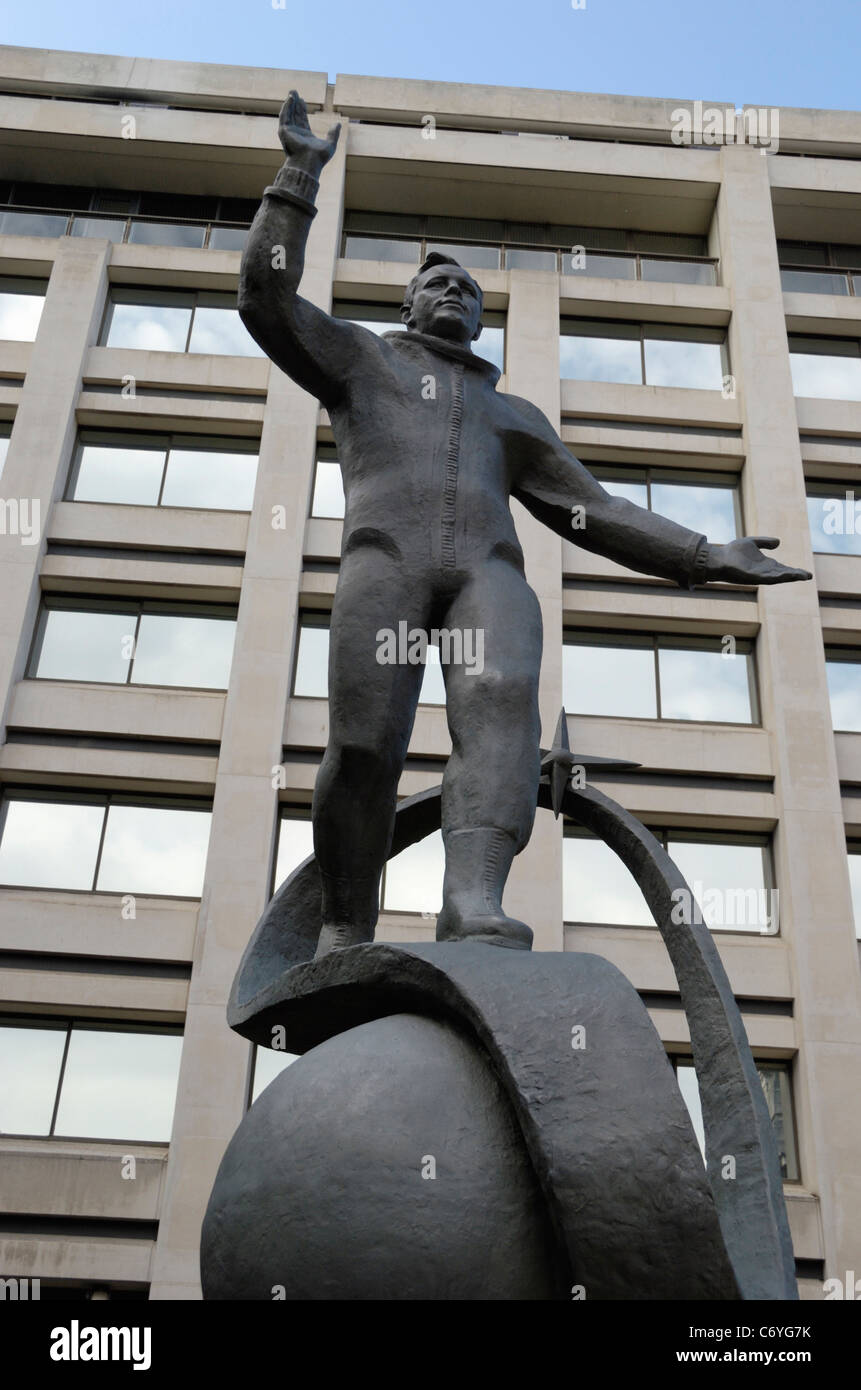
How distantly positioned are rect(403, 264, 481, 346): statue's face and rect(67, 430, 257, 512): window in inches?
737

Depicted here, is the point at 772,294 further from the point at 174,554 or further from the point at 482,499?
the point at 482,499

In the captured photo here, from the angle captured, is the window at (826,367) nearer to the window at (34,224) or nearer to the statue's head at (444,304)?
the window at (34,224)

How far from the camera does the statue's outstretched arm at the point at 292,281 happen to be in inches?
190

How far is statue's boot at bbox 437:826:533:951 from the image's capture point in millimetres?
4074

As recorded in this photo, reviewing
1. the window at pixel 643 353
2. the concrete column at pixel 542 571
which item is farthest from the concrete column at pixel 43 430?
the window at pixel 643 353

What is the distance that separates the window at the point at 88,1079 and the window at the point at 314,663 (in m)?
6.19

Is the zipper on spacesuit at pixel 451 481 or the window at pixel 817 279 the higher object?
the window at pixel 817 279

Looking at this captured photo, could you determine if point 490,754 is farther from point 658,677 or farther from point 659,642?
point 659,642

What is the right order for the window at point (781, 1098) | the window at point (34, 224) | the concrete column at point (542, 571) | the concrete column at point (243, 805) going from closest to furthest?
the concrete column at point (243, 805), the window at point (781, 1098), the concrete column at point (542, 571), the window at point (34, 224)

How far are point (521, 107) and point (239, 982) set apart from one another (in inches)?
1098

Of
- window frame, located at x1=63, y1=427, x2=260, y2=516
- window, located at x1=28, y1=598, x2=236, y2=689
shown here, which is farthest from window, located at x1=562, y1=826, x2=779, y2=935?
window frame, located at x1=63, y1=427, x2=260, y2=516

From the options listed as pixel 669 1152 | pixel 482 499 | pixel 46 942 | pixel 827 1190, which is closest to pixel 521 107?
pixel 46 942

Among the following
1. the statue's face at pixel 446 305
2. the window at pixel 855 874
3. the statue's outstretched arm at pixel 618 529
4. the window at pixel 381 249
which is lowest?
the statue's outstretched arm at pixel 618 529

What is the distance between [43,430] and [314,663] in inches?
275
